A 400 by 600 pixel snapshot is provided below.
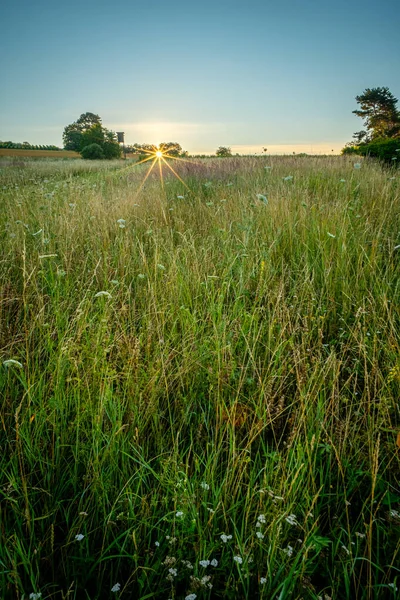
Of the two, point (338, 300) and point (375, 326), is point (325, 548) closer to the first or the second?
point (375, 326)

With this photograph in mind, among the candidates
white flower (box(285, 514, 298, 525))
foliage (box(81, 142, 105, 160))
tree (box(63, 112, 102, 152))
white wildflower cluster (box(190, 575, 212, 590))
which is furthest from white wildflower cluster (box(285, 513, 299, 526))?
tree (box(63, 112, 102, 152))

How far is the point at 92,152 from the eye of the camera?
4347cm

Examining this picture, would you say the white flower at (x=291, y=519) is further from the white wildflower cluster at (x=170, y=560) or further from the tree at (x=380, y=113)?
the tree at (x=380, y=113)

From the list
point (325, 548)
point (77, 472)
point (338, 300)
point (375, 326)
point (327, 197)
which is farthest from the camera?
point (327, 197)

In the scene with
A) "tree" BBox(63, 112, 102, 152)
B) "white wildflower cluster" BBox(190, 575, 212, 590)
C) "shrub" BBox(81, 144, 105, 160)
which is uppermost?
"tree" BBox(63, 112, 102, 152)

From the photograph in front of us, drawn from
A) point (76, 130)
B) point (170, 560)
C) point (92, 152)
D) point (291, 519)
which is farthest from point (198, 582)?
point (76, 130)

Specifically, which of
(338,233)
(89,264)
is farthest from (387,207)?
(89,264)

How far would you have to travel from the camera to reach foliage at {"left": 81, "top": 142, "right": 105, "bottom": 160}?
43.2 metres

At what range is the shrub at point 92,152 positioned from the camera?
1699 inches

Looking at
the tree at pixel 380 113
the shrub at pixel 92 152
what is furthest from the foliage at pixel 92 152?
the tree at pixel 380 113

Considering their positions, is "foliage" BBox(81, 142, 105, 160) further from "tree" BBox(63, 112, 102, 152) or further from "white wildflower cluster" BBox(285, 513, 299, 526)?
"white wildflower cluster" BBox(285, 513, 299, 526)

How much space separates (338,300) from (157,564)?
2.05 metres

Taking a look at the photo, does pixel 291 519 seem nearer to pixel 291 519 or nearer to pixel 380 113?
pixel 291 519

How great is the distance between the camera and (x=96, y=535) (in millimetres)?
1151
